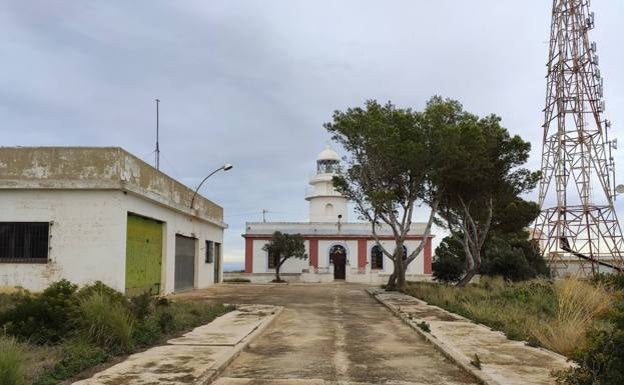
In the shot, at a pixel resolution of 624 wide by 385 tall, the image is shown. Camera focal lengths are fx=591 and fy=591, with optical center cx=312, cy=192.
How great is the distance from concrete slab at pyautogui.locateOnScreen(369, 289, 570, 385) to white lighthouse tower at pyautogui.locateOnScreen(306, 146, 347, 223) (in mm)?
35757

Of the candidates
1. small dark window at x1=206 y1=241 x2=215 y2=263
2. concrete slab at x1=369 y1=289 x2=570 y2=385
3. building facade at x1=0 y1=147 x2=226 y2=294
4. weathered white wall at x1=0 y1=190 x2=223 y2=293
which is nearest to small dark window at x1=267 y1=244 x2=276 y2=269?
small dark window at x1=206 y1=241 x2=215 y2=263

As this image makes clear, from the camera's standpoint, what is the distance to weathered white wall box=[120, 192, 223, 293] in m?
20.5

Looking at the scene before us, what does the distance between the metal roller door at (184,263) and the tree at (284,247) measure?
15892mm

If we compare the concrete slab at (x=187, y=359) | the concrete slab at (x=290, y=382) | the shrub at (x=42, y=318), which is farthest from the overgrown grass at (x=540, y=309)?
the shrub at (x=42, y=318)

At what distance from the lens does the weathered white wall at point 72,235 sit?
18.2 m

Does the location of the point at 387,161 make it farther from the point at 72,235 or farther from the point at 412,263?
the point at 412,263

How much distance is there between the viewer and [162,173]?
23.5 metres

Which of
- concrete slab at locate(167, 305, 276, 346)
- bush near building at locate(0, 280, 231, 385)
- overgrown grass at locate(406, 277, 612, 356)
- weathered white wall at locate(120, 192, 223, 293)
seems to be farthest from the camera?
weathered white wall at locate(120, 192, 223, 293)

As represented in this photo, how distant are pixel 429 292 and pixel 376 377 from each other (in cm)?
1699

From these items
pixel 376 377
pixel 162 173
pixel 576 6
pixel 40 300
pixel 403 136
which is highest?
pixel 576 6

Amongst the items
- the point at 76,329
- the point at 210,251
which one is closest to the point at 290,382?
the point at 76,329

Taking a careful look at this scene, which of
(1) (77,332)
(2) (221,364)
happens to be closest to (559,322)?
(2) (221,364)

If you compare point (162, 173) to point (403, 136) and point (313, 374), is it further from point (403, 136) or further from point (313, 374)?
point (313, 374)

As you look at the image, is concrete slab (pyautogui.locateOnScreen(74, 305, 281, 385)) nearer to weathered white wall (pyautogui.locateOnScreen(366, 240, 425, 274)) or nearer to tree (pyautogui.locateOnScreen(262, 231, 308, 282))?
tree (pyautogui.locateOnScreen(262, 231, 308, 282))
